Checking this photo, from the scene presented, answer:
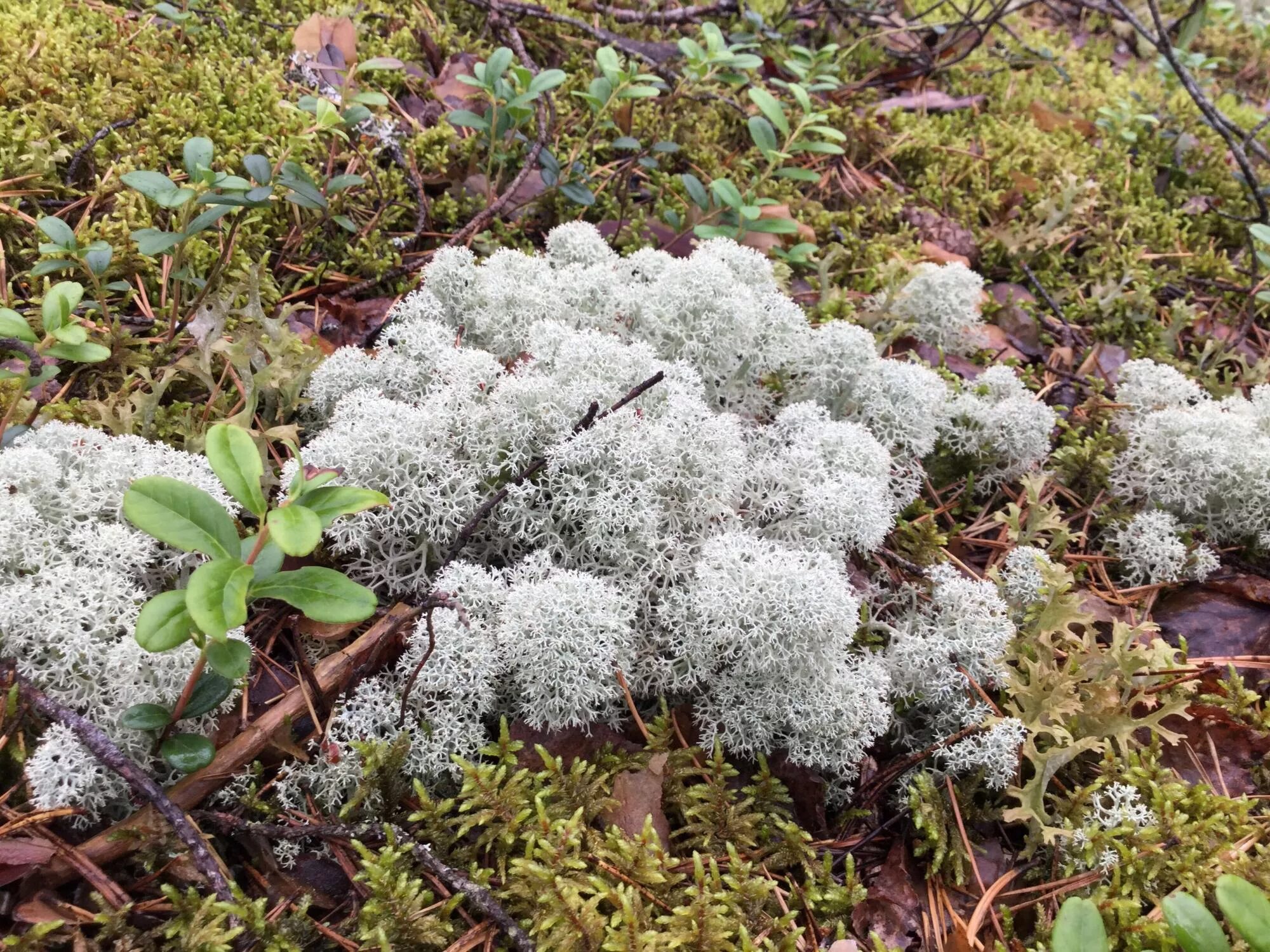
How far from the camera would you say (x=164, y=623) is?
1.66 metres

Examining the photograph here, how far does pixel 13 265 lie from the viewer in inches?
119

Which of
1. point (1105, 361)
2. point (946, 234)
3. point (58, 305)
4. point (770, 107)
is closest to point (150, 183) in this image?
point (58, 305)

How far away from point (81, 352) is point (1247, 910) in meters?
3.03

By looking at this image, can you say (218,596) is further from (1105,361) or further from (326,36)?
(1105,361)

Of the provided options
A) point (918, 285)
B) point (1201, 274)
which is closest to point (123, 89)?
point (918, 285)

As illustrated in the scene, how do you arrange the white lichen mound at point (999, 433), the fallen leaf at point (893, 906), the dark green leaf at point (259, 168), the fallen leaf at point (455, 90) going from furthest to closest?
1. the fallen leaf at point (455, 90)
2. the white lichen mound at point (999, 433)
3. the dark green leaf at point (259, 168)
4. the fallen leaf at point (893, 906)

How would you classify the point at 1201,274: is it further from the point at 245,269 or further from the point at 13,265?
the point at 13,265

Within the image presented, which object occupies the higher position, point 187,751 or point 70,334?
point 70,334

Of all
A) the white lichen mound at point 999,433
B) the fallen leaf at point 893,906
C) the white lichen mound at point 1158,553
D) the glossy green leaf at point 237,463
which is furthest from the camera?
the white lichen mound at point 999,433

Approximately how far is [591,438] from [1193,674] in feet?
6.72

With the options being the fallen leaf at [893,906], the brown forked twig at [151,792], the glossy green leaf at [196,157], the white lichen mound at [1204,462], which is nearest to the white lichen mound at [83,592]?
the brown forked twig at [151,792]

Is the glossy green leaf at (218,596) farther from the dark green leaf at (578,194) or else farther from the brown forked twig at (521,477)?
the dark green leaf at (578,194)

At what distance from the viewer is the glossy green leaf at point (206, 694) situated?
1.88 metres

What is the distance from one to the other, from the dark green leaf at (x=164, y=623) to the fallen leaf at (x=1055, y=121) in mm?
5841
